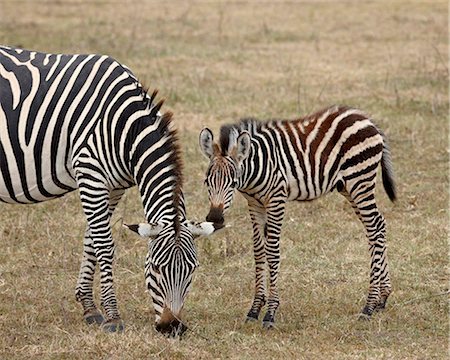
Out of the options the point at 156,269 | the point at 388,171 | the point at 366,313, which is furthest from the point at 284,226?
the point at 156,269

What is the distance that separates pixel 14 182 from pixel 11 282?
128 cm

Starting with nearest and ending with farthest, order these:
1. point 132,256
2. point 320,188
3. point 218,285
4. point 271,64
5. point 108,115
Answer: point 108,115 < point 320,188 < point 218,285 < point 132,256 < point 271,64

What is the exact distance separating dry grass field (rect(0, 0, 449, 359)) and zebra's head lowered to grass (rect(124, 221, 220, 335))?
0.17 metres

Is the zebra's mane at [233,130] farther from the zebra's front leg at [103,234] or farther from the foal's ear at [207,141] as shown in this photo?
the zebra's front leg at [103,234]

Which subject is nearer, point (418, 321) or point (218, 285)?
point (418, 321)

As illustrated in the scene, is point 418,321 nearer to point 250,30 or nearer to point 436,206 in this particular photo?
point 436,206

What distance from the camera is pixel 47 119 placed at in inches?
277

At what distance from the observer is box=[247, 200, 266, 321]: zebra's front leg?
7.21 meters

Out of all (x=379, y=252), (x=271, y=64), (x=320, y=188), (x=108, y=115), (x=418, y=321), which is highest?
(x=271, y=64)

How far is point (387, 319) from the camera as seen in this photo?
726cm

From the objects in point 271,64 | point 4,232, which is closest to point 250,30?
point 271,64

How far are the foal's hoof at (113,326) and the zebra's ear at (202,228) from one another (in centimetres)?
103

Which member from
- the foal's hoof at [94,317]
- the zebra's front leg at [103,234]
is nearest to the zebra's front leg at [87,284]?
the foal's hoof at [94,317]

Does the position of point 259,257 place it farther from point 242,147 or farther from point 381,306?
point 381,306
